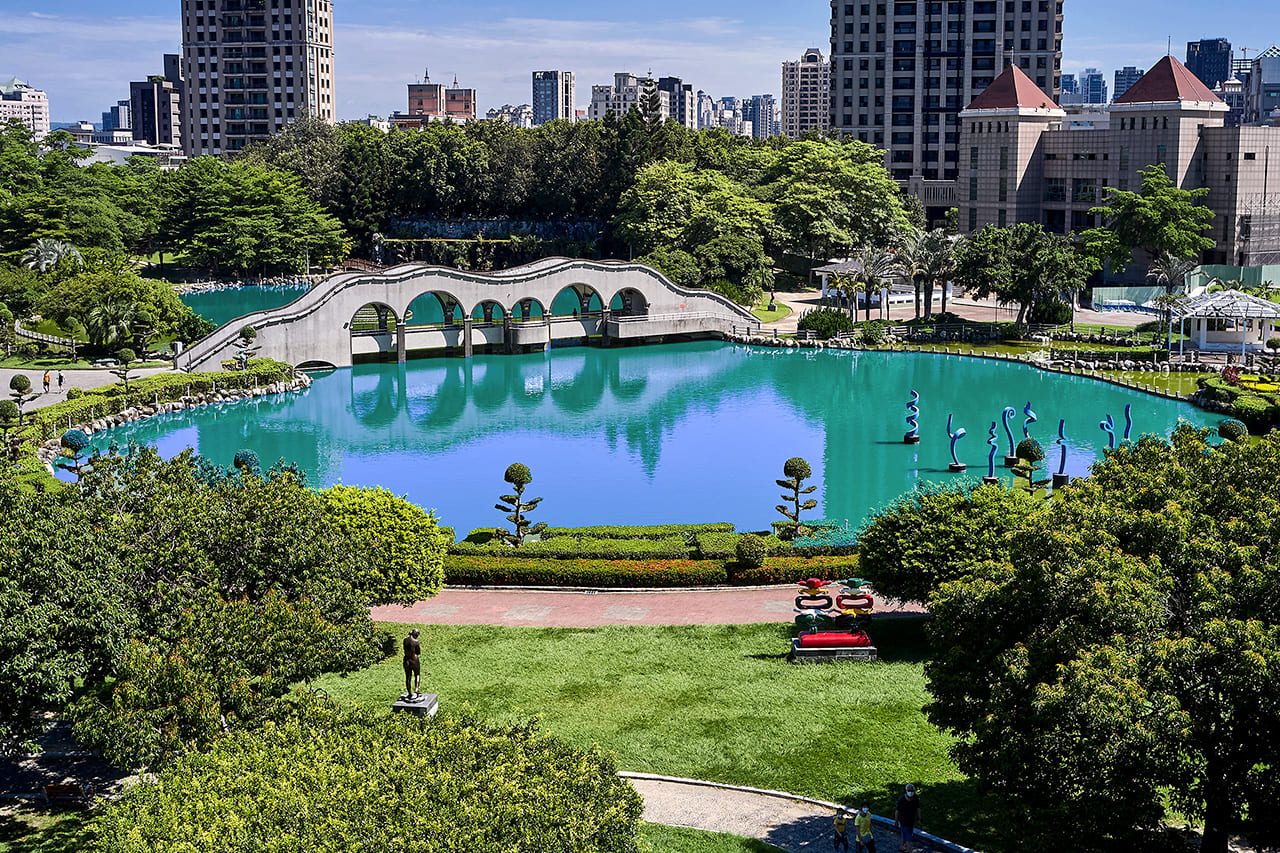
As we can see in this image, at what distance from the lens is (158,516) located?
953 inches

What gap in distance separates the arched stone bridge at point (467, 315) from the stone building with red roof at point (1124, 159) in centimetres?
3124

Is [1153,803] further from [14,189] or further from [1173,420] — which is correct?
[14,189]

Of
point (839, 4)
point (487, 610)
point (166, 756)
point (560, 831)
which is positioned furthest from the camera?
point (839, 4)

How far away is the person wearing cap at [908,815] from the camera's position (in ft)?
68.8

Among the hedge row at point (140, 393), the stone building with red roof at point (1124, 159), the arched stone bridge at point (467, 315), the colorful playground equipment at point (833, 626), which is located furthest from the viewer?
the stone building with red roof at point (1124, 159)

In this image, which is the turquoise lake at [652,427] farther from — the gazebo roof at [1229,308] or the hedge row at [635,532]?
the gazebo roof at [1229,308]

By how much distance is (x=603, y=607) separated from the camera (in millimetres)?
35125

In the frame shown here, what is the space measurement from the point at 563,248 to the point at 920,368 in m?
59.8

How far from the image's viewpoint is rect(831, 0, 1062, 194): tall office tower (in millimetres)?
148000

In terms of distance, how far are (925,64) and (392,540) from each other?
132 meters

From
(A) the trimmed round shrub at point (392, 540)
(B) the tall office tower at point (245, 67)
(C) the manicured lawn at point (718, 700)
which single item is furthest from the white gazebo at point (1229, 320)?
(B) the tall office tower at point (245, 67)

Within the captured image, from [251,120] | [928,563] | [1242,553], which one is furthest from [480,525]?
[251,120]

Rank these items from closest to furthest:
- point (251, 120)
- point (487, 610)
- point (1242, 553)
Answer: point (1242, 553) < point (487, 610) < point (251, 120)

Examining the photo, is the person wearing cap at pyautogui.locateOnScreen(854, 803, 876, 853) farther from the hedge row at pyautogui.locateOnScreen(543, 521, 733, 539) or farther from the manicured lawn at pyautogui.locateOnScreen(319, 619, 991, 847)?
the hedge row at pyautogui.locateOnScreen(543, 521, 733, 539)
